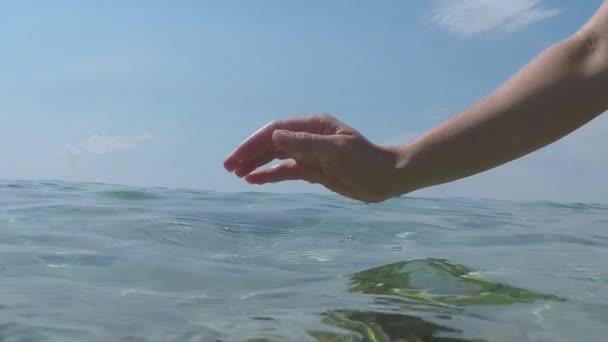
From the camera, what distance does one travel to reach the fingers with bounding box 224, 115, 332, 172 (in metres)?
2.54

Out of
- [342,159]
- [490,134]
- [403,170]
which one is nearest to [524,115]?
[490,134]

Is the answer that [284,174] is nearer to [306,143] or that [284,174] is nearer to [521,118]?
[306,143]

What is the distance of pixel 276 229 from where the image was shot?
19.3 ft

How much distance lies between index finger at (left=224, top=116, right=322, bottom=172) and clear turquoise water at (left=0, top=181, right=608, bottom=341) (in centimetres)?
65

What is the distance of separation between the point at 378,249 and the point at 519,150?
275 centimetres

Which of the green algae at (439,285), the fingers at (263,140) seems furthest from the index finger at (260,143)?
the green algae at (439,285)

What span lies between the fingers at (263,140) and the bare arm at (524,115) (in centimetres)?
47

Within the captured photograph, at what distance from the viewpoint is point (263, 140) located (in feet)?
8.55

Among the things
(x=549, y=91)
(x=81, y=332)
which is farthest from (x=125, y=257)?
(x=549, y=91)

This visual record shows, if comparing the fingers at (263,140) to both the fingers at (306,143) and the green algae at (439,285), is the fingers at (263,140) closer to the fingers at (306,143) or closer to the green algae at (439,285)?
the fingers at (306,143)

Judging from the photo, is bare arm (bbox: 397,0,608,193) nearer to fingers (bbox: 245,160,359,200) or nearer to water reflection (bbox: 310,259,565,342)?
fingers (bbox: 245,160,359,200)

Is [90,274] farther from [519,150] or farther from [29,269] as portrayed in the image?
[519,150]

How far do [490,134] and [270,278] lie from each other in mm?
1720

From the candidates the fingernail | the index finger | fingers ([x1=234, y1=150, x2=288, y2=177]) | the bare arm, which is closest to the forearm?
the bare arm
